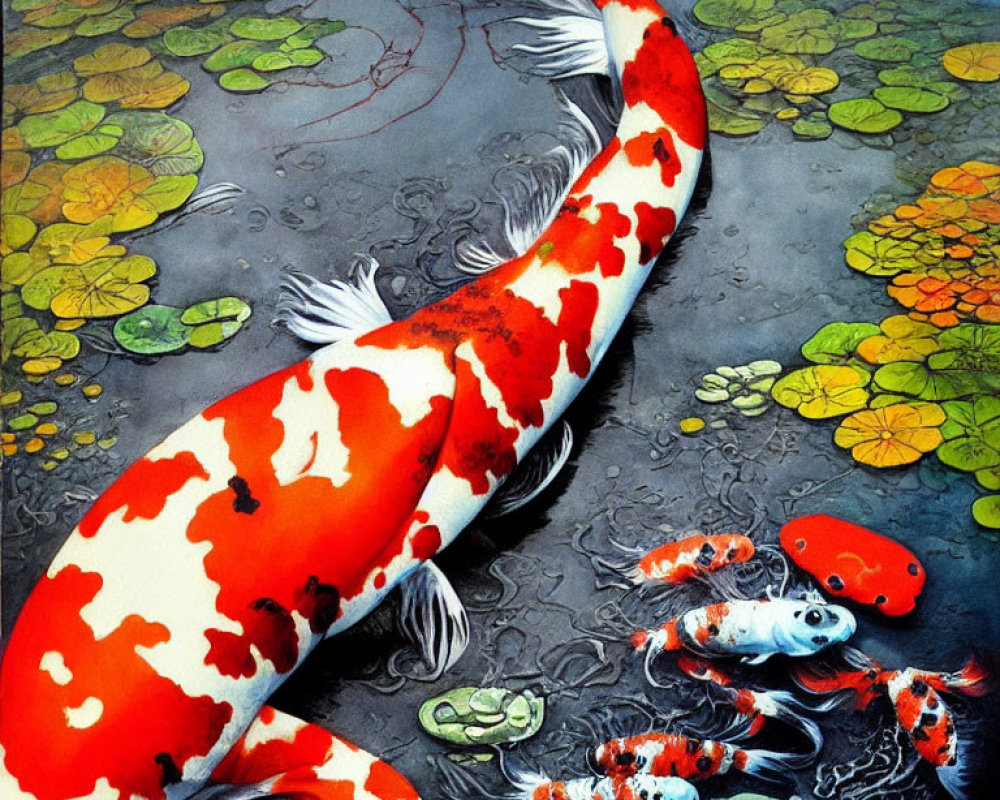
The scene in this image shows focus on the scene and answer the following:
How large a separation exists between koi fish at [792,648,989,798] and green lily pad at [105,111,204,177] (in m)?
0.93

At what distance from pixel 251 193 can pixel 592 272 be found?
1.42 feet

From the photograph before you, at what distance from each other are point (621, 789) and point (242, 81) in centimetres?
102

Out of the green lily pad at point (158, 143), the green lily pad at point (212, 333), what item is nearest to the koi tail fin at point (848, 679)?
the green lily pad at point (212, 333)

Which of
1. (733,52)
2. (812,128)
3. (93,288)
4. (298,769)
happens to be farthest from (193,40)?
(298,769)

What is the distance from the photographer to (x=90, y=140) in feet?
5.58

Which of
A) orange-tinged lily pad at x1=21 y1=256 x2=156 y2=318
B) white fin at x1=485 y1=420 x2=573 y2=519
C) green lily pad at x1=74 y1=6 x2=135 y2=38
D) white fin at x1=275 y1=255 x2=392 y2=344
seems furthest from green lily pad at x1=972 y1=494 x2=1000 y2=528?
green lily pad at x1=74 y1=6 x2=135 y2=38

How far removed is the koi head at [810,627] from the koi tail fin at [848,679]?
0.05 feet

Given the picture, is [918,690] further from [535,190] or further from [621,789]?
[535,190]

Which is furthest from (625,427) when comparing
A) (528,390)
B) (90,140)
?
(90,140)

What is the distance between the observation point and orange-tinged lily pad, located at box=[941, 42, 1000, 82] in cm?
177

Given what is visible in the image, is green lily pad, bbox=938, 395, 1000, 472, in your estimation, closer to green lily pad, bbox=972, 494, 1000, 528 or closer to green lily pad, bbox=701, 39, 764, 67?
green lily pad, bbox=972, 494, 1000, 528

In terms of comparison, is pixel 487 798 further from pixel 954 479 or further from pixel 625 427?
pixel 954 479

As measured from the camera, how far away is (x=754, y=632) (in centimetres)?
129

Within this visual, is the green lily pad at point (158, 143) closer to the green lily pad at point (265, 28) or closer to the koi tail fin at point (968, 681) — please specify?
the green lily pad at point (265, 28)
